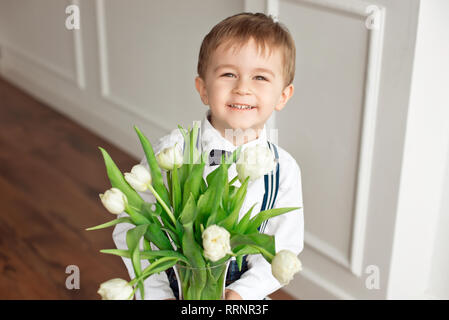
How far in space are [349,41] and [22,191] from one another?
1.81 m

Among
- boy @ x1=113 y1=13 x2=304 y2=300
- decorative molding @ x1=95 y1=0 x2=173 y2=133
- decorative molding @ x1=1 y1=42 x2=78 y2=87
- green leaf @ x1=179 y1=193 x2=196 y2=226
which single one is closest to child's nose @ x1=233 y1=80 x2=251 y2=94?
boy @ x1=113 y1=13 x2=304 y2=300

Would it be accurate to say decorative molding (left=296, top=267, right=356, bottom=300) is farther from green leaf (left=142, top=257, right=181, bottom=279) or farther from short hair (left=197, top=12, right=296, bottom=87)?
green leaf (left=142, top=257, right=181, bottom=279)

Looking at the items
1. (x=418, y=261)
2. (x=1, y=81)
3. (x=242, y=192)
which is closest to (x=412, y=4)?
(x=418, y=261)

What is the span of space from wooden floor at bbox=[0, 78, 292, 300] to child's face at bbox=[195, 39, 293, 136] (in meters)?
1.35

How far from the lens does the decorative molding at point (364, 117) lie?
1.72m

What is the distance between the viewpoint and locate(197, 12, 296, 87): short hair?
1.01m

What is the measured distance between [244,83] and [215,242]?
34 centimetres

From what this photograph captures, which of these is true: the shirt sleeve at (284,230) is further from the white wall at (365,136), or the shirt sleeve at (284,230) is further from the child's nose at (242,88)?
the white wall at (365,136)

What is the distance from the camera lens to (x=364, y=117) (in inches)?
71.2

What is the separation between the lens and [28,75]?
4.12 m

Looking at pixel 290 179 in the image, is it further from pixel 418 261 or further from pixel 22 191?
pixel 22 191
